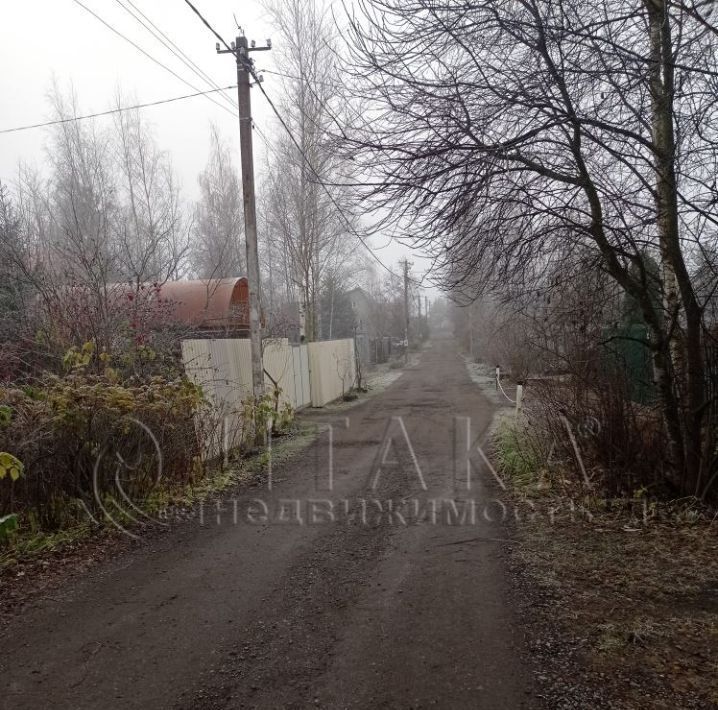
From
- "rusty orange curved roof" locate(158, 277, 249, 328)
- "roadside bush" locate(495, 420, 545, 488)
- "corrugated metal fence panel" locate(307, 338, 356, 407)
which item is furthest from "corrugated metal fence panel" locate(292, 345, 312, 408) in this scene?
"roadside bush" locate(495, 420, 545, 488)

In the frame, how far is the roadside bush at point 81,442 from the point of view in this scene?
196 inches

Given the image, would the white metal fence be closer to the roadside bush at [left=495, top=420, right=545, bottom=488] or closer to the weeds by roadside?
the roadside bush at [left=495, top=420, right=545, bottom=488]

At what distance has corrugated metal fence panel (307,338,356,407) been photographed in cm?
1587

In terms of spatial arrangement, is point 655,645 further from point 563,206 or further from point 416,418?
point 416,418

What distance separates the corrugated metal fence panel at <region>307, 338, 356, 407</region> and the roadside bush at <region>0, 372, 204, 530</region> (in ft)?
31.2

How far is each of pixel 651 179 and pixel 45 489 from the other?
627cm

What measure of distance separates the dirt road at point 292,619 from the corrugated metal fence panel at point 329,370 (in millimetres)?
9413

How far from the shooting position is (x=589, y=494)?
5.93 m

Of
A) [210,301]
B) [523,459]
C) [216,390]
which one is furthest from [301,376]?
[523,459]

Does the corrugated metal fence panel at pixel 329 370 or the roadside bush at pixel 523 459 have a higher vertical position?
the corrugated metal fence panel at pixel 329 370

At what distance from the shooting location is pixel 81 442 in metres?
5.31

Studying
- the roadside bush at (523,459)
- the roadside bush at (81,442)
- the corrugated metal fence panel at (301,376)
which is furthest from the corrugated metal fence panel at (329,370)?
the roadside bush at (81,442)

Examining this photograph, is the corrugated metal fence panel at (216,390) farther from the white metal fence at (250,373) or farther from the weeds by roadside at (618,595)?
the weeds by roadside at (618,595)

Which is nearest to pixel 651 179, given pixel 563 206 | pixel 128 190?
pixel 563 206
